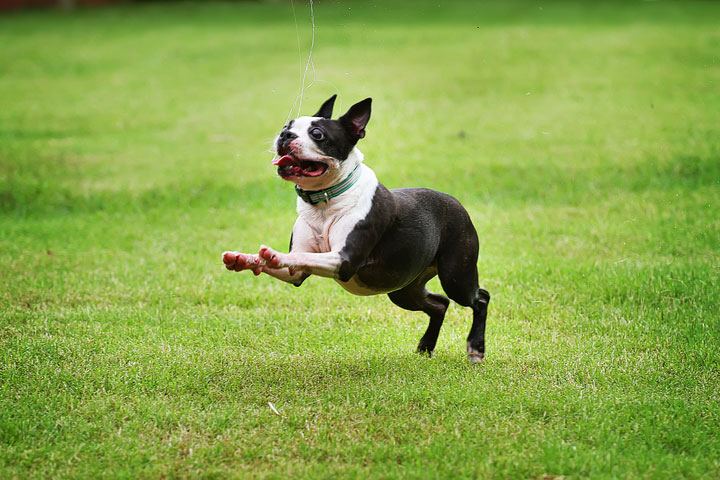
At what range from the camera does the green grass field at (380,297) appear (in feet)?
13.2

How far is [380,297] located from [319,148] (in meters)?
2.72

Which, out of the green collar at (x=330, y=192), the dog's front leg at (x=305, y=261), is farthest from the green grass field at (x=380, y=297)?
the green collar at (x=330, y=192)

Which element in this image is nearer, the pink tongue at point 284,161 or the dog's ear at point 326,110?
the pink tongue at point 284,161

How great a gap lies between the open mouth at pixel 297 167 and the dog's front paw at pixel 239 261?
453mm

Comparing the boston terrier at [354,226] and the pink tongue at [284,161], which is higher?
the pink tongue at [284,161]

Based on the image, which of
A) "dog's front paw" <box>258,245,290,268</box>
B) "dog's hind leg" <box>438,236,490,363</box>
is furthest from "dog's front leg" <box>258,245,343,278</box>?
"dog's hind leg" <box>438,236,490,363</box>

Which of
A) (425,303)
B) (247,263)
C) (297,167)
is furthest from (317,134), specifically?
(425,303)

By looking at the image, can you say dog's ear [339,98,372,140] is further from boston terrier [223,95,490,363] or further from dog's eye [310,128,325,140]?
dog's eye [310,128,325,140]

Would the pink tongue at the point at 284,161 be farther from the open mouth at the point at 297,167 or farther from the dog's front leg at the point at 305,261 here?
the dog's front leg at the point at 305,261

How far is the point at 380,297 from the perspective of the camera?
260 inches

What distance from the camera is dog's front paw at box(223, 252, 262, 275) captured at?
380 centimetres

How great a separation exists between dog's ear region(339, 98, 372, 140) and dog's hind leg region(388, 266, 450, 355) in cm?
116

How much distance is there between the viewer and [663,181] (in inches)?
380

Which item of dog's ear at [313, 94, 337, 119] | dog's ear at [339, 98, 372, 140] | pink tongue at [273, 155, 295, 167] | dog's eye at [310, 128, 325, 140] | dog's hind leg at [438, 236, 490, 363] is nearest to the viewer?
pink tongue at [273, 155, 295, 167]
